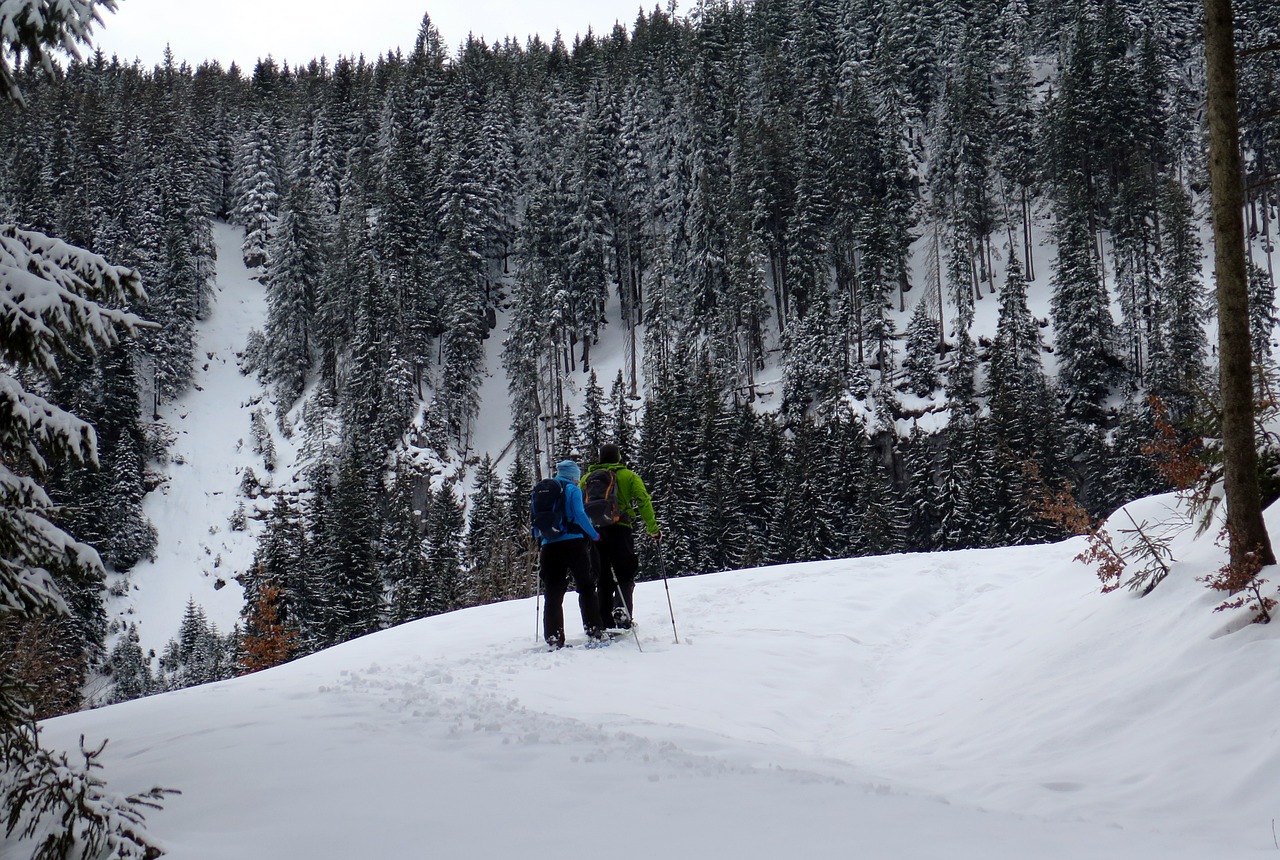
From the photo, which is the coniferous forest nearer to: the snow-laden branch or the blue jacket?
the blue jacket

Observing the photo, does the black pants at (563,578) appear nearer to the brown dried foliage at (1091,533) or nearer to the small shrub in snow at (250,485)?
the brown dried foliage at (1091,533)

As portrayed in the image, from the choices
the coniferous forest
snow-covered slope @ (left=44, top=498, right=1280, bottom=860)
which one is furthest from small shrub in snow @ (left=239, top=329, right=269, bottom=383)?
snow-covered slope @ (left=44, top=498, right=1280, bottom=860)

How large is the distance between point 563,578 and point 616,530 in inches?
35.5

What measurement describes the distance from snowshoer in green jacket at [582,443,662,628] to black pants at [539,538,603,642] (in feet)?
1.14

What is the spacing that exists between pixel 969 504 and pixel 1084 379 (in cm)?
1724

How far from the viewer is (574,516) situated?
28.8 feet

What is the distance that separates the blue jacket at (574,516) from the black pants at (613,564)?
2.08 feet

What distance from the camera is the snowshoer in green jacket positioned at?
9.35 m

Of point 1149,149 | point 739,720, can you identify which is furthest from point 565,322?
point 739,720

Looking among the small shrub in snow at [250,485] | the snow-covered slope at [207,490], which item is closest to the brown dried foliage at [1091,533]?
the snow-covered slope at [207,490]

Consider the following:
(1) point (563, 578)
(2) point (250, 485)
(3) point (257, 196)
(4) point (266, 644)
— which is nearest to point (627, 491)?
(1) point (563, 578)

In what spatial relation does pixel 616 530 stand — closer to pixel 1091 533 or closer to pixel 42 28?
pixel 1091 533

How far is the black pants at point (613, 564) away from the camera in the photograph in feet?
31.1

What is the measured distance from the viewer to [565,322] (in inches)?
2675
